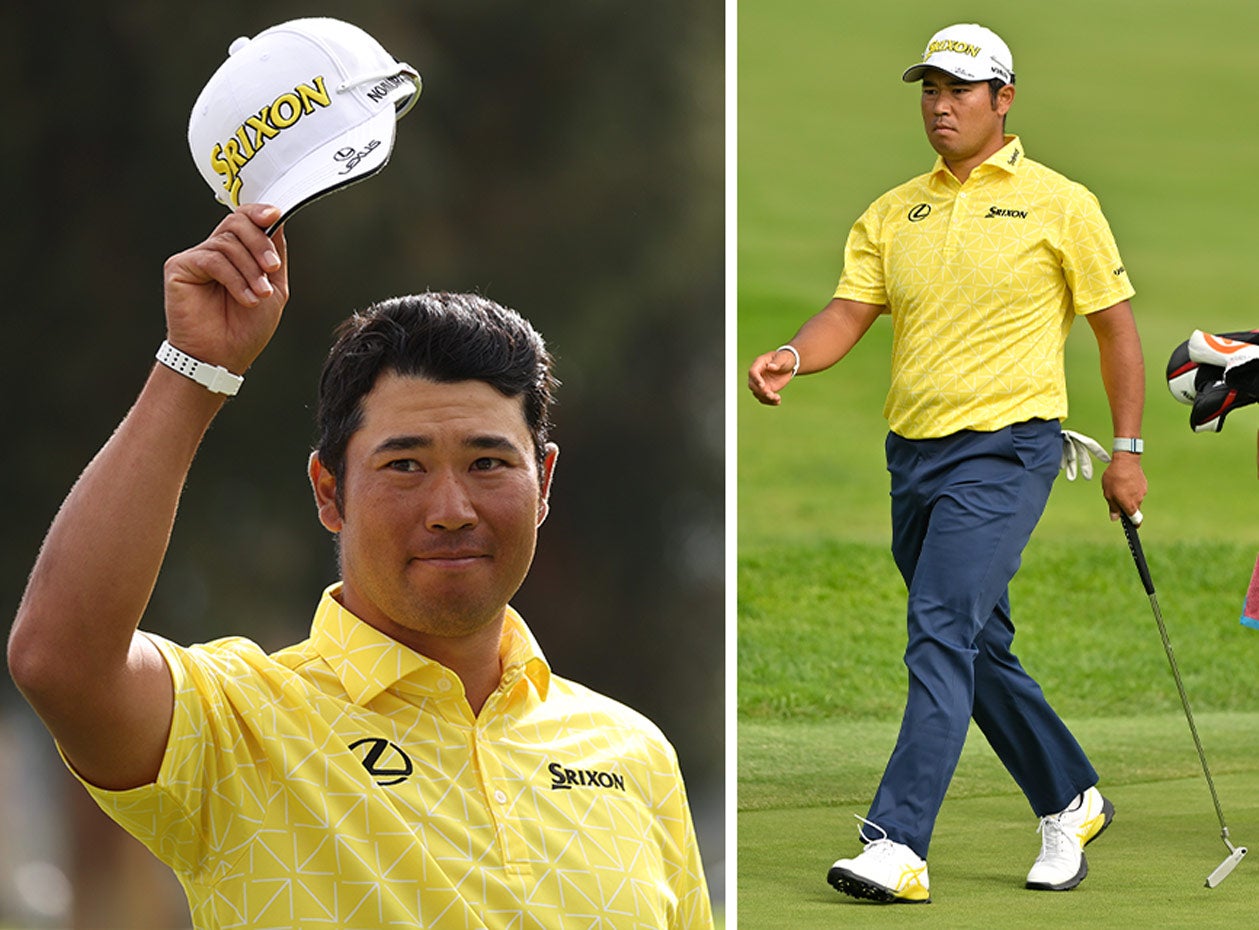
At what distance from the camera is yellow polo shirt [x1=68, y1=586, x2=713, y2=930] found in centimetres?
151

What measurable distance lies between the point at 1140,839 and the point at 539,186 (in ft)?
12.2

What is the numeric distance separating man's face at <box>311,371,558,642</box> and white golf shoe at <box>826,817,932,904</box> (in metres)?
1.80

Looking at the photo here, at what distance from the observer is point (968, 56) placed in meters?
3.79

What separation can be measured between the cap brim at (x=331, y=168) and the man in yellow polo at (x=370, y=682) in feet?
0.27

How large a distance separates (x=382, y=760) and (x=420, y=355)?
0.37m

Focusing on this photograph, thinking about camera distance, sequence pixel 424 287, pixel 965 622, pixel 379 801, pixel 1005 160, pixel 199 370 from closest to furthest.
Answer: pixel 199 370 → pixel 379 801 → pixel 965 622 → pixel 1005 160 → pixel 424 287

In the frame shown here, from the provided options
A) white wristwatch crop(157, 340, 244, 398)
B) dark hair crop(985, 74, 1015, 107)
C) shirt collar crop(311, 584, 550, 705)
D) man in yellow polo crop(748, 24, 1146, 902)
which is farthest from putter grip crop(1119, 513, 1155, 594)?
white wristwatch crop(157, 340, 244, 398)

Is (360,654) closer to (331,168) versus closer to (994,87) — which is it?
(331,168)

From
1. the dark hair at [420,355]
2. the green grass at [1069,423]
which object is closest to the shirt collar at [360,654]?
the dark hair at [420,355]

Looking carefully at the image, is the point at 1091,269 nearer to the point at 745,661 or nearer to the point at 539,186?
the point at 745,661

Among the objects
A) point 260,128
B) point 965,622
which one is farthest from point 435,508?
point 965,622

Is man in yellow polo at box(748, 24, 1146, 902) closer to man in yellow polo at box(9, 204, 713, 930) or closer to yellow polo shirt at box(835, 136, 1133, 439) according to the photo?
yellow polo shirt at box(835, 136, 1133, 439)

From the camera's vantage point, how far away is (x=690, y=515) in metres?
6.94

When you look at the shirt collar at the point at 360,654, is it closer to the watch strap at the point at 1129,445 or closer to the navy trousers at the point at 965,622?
the navy trousers at the point at 965,622
